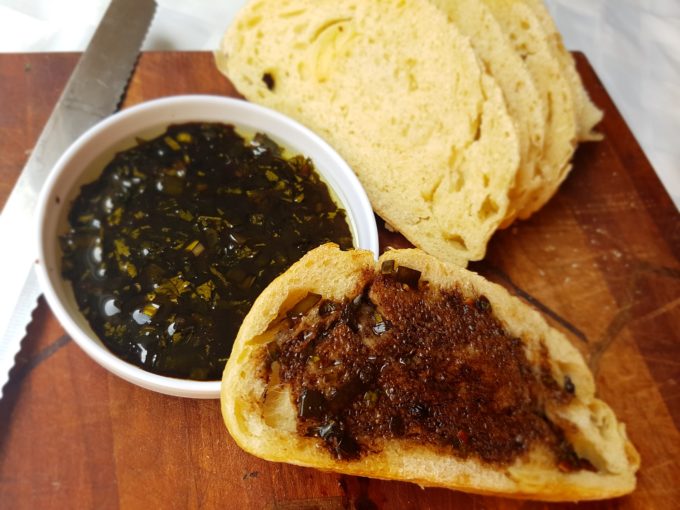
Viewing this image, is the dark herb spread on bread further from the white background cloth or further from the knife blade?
the white background cloth

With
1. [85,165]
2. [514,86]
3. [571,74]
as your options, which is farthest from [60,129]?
[571,74]

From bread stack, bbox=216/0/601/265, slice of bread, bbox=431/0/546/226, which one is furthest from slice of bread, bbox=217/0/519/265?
slice of bread, bbox=431/0/546/226

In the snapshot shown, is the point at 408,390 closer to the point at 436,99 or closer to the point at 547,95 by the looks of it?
the point at 436,99

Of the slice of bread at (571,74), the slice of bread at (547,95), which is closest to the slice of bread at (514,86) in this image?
the slice of bread at (547,95)

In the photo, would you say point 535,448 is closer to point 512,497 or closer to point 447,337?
point 512,497

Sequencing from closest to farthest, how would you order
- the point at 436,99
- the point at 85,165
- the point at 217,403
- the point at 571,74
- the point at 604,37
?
the point at 217,403 < the point at 85,165 < the point at 436,99 < the point at 571,74 < the point at 604,37

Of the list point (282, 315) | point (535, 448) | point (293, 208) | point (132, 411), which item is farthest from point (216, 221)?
point (535, 448)
